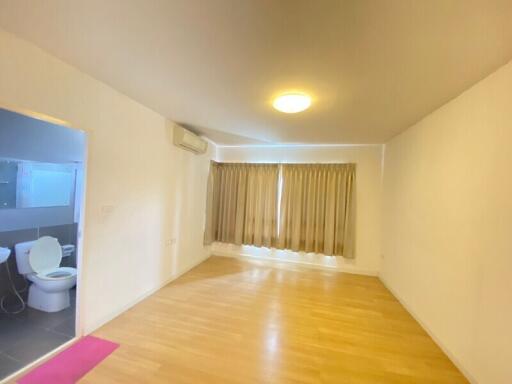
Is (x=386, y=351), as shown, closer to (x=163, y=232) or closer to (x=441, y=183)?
(x=441, y=183)

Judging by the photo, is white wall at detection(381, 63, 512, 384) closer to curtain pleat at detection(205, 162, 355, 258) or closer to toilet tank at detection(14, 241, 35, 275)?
curtain pleat at detection(205, 162, 355, 258)

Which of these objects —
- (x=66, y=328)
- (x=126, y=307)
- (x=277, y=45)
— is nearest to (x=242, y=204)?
(x=126, y=307)

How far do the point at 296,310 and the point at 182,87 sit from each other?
270 centimetres

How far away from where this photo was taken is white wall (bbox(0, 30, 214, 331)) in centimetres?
156

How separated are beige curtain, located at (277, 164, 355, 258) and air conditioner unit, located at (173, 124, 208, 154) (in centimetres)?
166

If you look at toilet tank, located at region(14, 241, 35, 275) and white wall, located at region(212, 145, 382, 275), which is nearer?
toilet tank, located at region(14, 241, 35, 275)

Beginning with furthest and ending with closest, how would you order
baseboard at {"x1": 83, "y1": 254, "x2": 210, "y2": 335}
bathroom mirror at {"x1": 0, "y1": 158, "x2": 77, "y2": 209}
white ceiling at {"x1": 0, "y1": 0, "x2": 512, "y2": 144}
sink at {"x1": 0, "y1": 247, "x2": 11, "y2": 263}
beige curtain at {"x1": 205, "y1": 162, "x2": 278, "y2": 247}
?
1. beige curtain at {"x1": 205, "y1": 162, "x2": 278, "y2": 247}
2. bathroom mirror at {"x1": 0, "y1": 158, "x2": 77, "y2": 209}
3. sink at {"x1": 0, "y1": 247, "x2": 11, "y2": 263}
4. baseboard at {"x1": 83, "y1": 254, "x2": 210, "y2": 335}
5. white ceiling at {"x1": 0, "y1": 0, "x2": 512, "y2": 144}

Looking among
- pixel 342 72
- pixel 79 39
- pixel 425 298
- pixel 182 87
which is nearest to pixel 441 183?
pixel 425 298

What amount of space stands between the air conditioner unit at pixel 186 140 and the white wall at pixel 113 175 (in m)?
0.14

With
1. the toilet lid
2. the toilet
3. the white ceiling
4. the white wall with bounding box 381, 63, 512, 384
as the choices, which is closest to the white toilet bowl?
the toilet

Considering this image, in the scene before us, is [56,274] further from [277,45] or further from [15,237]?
[277,45]

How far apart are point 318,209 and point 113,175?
321cm

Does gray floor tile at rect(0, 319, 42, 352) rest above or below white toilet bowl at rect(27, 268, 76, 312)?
below

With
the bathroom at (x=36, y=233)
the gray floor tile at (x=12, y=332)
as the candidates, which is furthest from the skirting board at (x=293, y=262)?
the gray floor tile at (x=12, y=332)
